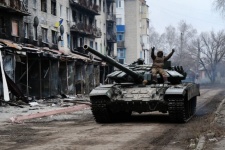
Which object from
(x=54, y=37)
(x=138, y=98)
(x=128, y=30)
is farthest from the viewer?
(x=128, y=30)

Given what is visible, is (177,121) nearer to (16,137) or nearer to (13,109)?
(16,137)

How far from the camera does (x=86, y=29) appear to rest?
152 feet

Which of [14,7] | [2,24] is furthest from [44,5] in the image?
[2,24]

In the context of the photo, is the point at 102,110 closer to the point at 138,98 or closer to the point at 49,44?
the point at 138,98

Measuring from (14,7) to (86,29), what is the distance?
16.8 metres

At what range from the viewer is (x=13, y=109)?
1986cm

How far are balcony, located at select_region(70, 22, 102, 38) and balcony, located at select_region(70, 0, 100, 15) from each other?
5.13 feet

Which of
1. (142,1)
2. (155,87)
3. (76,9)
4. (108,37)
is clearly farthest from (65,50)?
(142,1)

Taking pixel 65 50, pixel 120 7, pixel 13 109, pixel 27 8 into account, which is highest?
pixel 120 7

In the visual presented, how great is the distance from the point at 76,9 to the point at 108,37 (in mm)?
13100

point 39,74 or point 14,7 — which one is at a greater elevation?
point 14,7

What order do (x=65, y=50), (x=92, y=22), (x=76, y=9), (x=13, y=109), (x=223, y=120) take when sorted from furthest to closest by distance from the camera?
(x=92, y=22)
(x=76, y=9)
(x=65, y=50)
(x=13, y=109)
(x=223, y=120)

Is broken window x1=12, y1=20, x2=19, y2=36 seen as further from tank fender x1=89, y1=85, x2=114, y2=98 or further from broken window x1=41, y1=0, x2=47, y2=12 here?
tank fender x1=89, y1=85, x2=114, y2=98

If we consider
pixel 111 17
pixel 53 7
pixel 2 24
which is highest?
pixel 111 17
